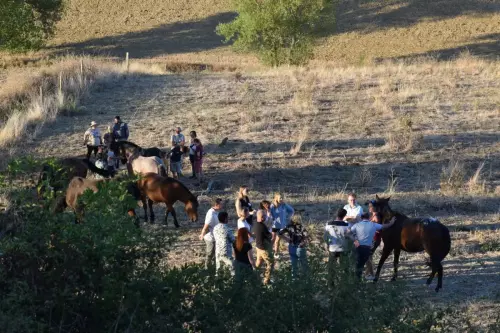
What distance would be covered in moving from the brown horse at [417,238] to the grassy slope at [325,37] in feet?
125

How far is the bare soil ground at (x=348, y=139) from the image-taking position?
15.4 meters

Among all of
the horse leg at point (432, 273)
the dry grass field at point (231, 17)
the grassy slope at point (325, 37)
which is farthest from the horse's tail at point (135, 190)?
the grassy slope at point (325, 37)

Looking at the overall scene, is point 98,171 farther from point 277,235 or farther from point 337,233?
point 337,233

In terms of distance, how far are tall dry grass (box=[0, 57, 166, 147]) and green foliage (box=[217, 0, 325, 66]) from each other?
7687mm

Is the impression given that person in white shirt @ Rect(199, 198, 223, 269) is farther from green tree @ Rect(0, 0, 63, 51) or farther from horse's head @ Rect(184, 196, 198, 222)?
green tree @ Rect(0, 0, 63, 51)

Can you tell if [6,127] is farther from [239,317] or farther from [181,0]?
[181,0]

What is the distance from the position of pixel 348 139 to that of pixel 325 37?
3162 centimetres

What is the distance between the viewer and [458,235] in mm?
15680

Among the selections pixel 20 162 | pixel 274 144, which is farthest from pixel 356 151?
pixel 20 162

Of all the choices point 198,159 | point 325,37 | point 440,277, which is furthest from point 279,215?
point 325,37

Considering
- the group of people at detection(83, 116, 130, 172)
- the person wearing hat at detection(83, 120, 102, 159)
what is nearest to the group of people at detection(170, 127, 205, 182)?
the group of people at detection(83, 116, 130, 172)

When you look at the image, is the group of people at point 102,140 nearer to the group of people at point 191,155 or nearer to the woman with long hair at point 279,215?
the group of people at point 191,155

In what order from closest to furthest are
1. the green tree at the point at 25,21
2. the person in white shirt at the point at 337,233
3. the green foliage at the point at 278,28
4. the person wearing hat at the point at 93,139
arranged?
the person in white shirt at the point at 337,233, the person wearing hat at the point at 93,139, the green foliage at the point at 278,28, the green tree at the point at 25,21

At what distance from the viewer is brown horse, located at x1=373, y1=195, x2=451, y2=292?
12.6 meters
